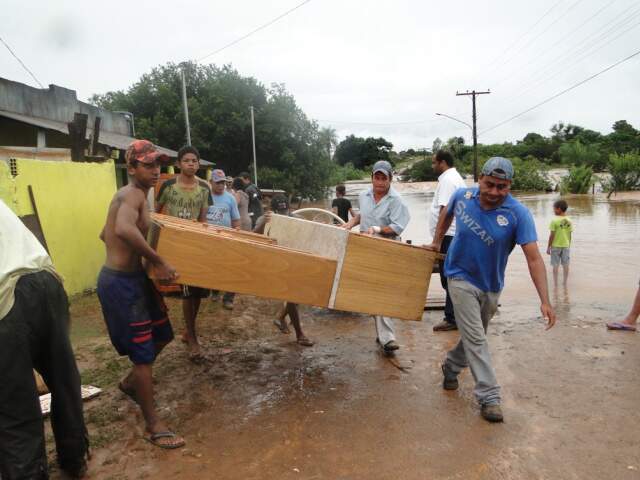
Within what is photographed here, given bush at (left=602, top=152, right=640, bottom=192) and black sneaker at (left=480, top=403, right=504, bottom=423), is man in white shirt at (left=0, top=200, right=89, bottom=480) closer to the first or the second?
black sneaker at (left=480, top=403, right=504, bottom=423)

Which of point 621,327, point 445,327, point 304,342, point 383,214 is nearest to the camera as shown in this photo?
point 383,214

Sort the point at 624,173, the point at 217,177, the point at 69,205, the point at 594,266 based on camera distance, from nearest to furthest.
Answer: the point at 217,177
the point at 69,205
the point at 594,266
the point at 624,173

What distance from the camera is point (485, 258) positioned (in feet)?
11.0

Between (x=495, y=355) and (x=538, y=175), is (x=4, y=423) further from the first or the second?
(x=538, y=175)

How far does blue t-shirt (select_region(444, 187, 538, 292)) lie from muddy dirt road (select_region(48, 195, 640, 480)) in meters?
0.95

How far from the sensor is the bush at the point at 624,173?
35750 millimetres

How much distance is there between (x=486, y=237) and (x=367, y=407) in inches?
56.9

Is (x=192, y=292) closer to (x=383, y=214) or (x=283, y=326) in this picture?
(x=283, y=326)

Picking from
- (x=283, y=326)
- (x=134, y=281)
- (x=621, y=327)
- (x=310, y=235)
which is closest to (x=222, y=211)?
(x=283, y=326)

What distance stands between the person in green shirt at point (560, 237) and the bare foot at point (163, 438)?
6486 mm

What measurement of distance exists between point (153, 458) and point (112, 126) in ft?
56.2

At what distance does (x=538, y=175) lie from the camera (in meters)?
46.4

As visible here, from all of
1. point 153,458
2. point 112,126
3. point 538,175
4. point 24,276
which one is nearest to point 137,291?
point 24,276

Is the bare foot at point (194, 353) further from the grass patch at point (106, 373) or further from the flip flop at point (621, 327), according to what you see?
the flip flop at point (621, 327)
